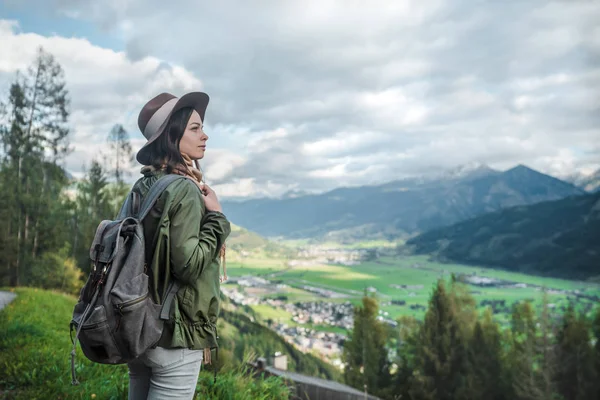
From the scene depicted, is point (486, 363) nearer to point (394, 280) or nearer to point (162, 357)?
point (162, 357)

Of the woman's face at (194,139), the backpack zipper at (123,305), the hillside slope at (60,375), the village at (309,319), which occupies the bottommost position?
the village at (309,319)

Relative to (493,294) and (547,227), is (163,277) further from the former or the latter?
(547,227)

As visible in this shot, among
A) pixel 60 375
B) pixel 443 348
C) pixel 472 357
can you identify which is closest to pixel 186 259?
pixel 60 375

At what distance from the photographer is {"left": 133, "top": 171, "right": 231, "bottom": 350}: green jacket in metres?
1.83

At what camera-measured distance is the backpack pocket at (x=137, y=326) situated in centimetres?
175

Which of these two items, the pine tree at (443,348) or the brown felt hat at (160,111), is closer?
the brown felt hat at (160,111)

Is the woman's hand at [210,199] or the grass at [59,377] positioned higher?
the woman's hand at [210,199]

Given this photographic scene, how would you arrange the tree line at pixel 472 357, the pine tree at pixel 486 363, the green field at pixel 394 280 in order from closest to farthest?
1. the tree line at pixel 472 357
2. the pine tree at pixel 486 363
3. the green field at pixel 394 280

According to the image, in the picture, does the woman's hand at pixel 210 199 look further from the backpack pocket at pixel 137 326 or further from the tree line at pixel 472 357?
the tree line at pixel 472 357

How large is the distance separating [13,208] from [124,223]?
20.3 meters

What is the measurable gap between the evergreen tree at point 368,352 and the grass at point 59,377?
23.0m

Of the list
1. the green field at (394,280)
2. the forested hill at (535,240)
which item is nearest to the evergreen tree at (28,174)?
the green field at (394,280)

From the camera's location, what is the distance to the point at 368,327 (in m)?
27.1

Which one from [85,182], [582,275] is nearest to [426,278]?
[582,275]
